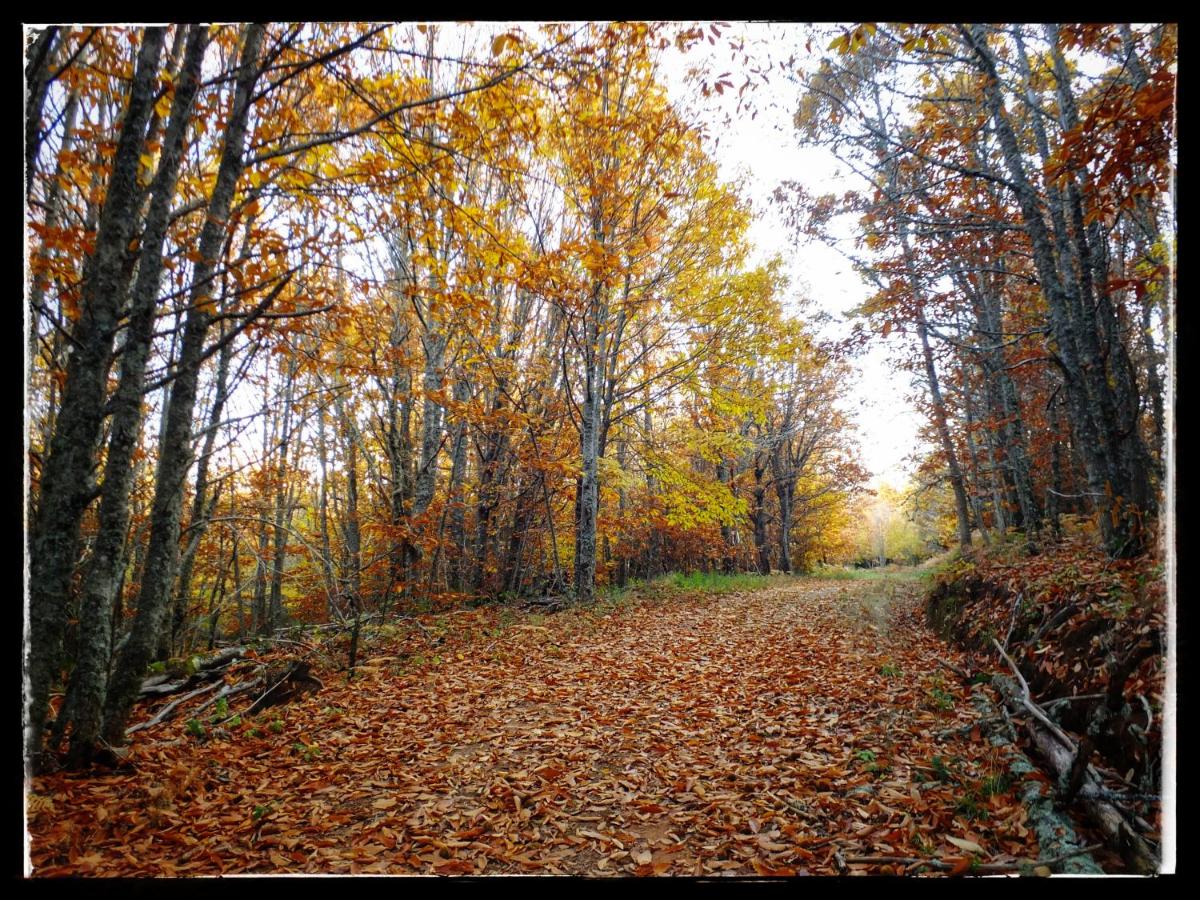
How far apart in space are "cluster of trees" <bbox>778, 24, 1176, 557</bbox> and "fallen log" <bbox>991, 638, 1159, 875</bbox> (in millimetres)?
1098

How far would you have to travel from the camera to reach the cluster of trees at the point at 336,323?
94.7 inches

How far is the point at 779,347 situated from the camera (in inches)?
359

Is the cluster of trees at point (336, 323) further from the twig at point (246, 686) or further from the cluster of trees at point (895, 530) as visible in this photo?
the cluster of trees at point (895, 530)

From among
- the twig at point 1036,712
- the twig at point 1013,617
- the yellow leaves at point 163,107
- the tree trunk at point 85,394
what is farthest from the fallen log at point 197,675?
the twig at point 1013,617

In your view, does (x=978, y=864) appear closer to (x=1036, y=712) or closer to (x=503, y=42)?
(x=1036, y=712)

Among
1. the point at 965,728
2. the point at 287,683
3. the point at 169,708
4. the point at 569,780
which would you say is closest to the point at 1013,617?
the point at 965,728

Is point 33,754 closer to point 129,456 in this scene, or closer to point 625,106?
point 129,456

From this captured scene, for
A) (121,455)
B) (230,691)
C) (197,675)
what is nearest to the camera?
(121,455)

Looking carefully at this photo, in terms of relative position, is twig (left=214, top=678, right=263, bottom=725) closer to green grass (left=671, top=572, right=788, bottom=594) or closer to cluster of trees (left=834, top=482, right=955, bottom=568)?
green grass (left=671, top=572, right=788, bottom=594)

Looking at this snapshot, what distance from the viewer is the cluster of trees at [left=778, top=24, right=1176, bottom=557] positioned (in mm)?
2180

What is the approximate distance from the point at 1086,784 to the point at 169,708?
5.84m

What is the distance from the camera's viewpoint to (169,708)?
12.0 feet

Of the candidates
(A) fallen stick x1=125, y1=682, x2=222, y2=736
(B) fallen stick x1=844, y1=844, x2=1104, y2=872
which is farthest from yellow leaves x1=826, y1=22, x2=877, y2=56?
(A) fallen stick x1=125, y1=682, x2=222, y2=736

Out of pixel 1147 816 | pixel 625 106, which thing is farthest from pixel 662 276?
pixel 1147 816
